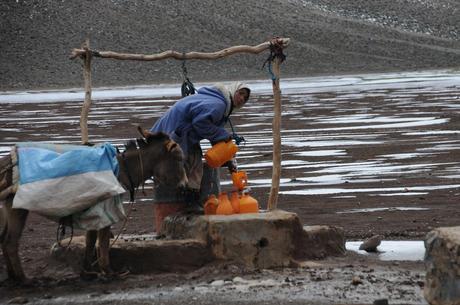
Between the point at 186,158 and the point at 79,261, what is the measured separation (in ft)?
4.66

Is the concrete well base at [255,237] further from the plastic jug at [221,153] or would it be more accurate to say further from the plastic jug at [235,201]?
the plastic jug at [221,153]

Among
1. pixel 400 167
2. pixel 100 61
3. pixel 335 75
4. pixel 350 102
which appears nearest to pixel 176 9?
pixel 100 61

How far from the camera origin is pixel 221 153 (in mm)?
11922

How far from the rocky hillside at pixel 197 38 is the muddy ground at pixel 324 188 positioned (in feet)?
88.4

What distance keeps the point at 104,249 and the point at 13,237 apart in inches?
31.3

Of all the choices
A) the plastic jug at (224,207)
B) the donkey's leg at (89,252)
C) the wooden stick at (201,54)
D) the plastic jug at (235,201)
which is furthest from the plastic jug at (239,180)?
the donkey's leg at (89,252)

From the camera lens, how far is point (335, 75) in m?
65.1

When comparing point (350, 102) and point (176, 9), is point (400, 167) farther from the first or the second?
point (176, 9)

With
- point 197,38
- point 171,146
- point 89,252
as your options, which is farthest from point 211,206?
point 197,38

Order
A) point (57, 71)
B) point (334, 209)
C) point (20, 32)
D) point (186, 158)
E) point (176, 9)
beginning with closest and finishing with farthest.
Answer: point (186, 158) < point (334, 209) < point (57, 71) < point (20, 32) < point (176, 9)

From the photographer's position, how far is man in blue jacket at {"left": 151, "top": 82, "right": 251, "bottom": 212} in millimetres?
11773

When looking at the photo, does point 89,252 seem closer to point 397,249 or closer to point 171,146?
point 171,146

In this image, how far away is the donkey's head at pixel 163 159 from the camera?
1109 cm

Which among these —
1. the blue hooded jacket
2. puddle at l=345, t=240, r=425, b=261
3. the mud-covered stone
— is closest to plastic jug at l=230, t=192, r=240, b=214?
the blue hooded jacket
